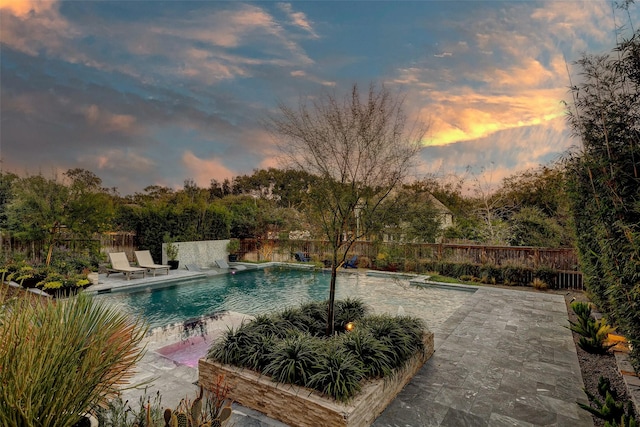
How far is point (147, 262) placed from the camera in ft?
45.3

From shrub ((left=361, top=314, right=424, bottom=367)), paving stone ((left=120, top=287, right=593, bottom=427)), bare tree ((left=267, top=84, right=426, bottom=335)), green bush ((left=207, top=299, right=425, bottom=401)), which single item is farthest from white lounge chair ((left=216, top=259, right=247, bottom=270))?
shrub ((left=361, top=314, right=424, bottom=367))

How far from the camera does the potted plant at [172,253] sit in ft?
48.4

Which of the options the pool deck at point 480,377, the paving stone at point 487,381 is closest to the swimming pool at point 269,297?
the pool deck at point 480,377

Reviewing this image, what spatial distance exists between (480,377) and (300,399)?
2.76 meters

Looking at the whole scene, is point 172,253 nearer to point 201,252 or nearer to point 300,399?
point 201,252

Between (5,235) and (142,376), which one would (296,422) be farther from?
(5,235)

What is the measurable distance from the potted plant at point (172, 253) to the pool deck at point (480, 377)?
824cm

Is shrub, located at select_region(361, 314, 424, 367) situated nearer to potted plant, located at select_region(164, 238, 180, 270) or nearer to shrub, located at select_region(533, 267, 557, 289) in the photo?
shrub, located at select_region(533, 267, 557, 289)

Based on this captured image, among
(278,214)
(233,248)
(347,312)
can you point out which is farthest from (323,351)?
(233,248)

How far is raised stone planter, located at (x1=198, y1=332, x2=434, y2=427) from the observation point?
316 cm

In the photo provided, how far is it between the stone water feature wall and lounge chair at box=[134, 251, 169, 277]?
1047 millimetres

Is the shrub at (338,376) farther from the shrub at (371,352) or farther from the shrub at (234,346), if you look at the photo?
the shrub at (234,346)

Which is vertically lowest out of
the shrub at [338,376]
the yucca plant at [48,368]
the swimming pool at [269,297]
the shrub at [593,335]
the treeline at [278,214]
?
the swimming pool at [269,297]

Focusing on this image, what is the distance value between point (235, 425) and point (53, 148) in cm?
1440
